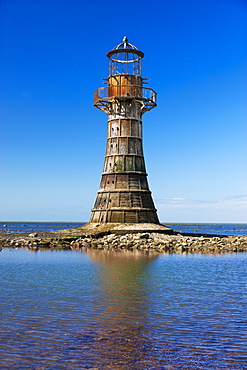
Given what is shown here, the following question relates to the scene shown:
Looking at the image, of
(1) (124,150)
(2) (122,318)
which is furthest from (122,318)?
(1) (124,150)

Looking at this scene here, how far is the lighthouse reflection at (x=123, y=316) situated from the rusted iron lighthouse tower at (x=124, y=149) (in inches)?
651

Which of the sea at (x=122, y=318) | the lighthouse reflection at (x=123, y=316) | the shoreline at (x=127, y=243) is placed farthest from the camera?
the shoreline at (x=127, y=243)

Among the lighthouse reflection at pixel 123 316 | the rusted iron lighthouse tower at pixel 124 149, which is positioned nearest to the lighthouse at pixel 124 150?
the rusted iron lighthouse tower at pixel 124 149

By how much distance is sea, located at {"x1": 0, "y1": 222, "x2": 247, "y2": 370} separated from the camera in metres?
7.99

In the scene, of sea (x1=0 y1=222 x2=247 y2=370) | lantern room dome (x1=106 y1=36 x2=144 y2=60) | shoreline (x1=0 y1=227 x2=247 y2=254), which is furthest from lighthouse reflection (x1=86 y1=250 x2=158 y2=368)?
lantern room dome (x1=106 y1=36 x2=144 y2=60)

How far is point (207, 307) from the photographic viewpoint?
12.4m

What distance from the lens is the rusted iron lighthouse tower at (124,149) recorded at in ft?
125

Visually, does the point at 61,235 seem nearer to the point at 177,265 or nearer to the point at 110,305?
the point at 177,265

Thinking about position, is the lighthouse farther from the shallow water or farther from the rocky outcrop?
the shallow water

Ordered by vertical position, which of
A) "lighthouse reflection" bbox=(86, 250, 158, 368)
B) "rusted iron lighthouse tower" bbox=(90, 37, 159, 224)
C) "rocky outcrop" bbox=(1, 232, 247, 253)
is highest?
"rusted iron lighthouse tower" bbox=(90, 37, 159, 224)

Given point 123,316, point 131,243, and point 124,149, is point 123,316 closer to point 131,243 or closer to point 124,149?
point 131,243

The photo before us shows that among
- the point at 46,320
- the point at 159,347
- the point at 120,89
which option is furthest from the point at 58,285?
the point at 120,89

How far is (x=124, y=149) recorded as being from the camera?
39.3 meters

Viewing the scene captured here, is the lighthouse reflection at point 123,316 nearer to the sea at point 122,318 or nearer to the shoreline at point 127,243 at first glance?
the sea at point 122,318
